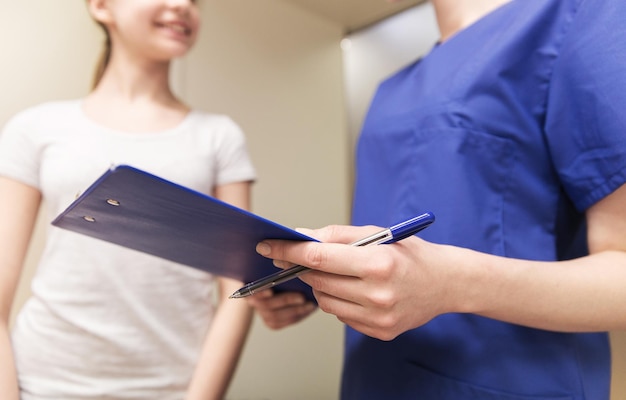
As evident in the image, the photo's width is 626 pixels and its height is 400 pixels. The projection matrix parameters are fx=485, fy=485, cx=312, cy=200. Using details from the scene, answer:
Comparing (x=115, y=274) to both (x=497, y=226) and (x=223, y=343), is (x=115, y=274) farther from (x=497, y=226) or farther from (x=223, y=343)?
(x=497, y=226)

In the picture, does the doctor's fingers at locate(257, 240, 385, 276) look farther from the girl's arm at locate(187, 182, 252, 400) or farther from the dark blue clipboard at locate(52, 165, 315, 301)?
the girl's arm at locate(187, 182, 252, 400)

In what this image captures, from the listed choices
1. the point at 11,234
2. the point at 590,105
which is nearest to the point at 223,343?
the point at 11,234

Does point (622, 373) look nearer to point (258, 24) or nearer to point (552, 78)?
point (552, 78)

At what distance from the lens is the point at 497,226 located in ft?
1.51

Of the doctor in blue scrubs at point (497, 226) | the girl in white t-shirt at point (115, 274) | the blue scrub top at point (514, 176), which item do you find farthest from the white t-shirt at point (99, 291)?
the blue scrub top at point (514, 176)

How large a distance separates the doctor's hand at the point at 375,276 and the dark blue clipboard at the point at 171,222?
0.02 m

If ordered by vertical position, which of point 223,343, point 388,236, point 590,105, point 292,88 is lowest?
point 223,343

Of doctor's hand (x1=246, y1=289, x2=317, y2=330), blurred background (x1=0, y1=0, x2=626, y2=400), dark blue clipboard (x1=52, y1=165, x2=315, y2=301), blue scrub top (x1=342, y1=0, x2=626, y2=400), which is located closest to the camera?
dark blue clipboard (x1=52, y1=165, x2=315, y2=301)

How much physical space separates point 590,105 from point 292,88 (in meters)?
1.06

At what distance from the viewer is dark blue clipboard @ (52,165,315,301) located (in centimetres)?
30

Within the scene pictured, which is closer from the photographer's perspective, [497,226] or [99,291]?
[497,226]

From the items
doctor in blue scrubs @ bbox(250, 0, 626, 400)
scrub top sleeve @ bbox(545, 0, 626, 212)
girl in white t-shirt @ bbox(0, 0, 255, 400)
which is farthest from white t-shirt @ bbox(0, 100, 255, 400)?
scrub top sleeve @ bbox(545, 0, 626, 212)

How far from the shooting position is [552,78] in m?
0.44

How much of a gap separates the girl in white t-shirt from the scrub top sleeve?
41 cm
